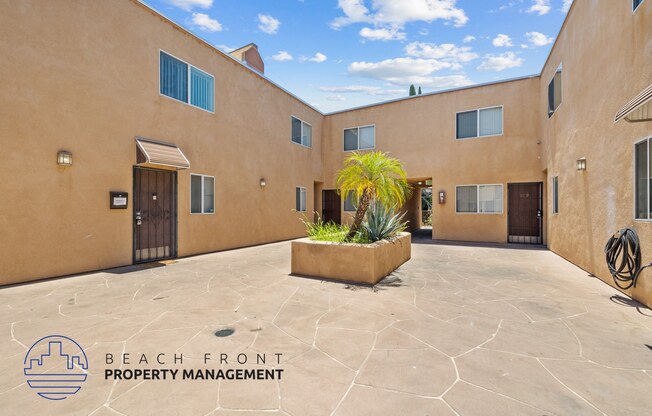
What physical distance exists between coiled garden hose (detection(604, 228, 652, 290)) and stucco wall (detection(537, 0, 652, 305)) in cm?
13

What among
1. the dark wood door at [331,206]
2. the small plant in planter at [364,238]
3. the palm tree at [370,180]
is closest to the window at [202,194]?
the small plant in planter at [364,238]

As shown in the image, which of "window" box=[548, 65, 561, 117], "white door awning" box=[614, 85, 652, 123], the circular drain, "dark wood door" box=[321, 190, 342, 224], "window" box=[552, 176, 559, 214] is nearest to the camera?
the circular drain

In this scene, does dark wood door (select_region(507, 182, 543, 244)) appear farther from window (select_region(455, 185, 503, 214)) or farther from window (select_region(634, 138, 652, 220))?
window (select_region(634, 138, 652, 220))

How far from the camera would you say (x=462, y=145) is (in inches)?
476

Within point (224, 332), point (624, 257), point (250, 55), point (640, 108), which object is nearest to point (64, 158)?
point (224, 332)

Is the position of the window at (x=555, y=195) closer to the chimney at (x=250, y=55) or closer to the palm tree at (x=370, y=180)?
the palm tree at (x=370, y=180)

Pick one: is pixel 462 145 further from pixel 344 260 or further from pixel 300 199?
pixel 344 260

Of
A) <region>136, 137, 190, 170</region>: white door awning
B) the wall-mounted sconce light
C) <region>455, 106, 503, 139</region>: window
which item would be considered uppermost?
<region>455, 106, 503, 139</region>: window

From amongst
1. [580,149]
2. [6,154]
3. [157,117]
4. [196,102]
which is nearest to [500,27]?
[580,149]

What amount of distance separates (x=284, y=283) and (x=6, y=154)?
5.55 m

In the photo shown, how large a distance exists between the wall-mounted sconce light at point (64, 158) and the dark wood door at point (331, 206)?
11.0 meters

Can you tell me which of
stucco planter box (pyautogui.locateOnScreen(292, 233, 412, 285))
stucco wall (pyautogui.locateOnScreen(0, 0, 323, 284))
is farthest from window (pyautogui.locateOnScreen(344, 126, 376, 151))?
stucco planter box (pyautogui.locateOnScreen(292, 233, 412, 285))

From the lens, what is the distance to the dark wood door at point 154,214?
732cm
